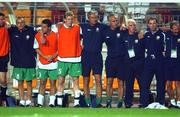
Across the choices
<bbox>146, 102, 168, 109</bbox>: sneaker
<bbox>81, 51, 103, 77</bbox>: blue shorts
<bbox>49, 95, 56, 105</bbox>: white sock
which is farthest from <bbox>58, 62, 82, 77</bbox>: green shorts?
<bbox>146, 102, 168, 109</bbox>: sneaker

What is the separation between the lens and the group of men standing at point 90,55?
12.1m

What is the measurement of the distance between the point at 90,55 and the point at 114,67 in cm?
59

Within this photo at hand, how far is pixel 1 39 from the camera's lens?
40.1 feet

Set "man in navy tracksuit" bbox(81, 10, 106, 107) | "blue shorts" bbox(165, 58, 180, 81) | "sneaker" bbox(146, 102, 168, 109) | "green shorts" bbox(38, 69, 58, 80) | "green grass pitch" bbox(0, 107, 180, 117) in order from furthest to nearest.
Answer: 1. "blue shorts" bbox(165, 58, 180, 81)
2. "green shorts" bbox(38, 69, 58, 80)
3. "man in navy tracksuit" bbox(81, 10, 106, 107)
4. "sneaker" bbox(146, 102, 168, 109)
5. "green grass pitch" bbox(0, 107, 180, 117)

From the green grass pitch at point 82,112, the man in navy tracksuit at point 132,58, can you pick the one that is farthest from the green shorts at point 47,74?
the man in navy tracksuit at point 132,58

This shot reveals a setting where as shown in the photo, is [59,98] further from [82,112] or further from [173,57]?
[173,57]

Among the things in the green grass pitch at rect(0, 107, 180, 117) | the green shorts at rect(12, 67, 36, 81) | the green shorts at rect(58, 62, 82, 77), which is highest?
the green shorts at rect(58, 62, 82, 77)

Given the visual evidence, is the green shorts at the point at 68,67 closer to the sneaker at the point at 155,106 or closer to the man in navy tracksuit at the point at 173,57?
the sneaker at the point at 155,106

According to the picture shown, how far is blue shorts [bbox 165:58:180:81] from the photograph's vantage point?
488 inches

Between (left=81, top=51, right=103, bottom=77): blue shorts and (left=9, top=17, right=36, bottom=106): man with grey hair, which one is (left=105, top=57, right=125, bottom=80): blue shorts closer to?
(left=81, top=51, right=103, bottom=77): blue shorts

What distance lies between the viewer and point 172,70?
40.9ft

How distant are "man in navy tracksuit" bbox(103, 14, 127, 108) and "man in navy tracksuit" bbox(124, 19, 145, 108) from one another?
0.39ft

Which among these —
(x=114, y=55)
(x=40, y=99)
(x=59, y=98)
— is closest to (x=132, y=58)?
(x=114, y=55)

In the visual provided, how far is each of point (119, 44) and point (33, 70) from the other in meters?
1.87
